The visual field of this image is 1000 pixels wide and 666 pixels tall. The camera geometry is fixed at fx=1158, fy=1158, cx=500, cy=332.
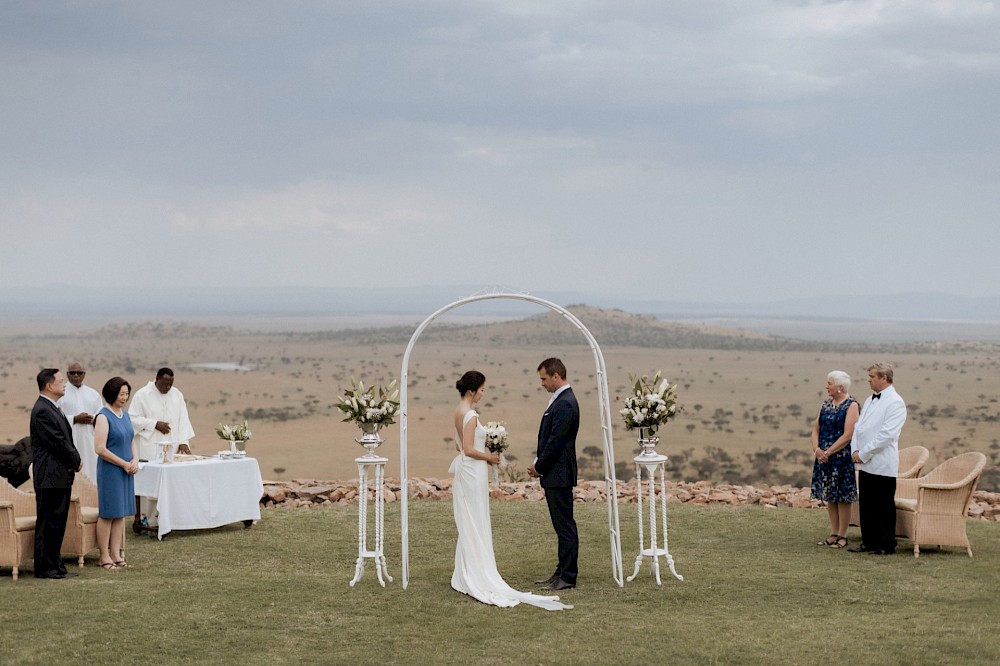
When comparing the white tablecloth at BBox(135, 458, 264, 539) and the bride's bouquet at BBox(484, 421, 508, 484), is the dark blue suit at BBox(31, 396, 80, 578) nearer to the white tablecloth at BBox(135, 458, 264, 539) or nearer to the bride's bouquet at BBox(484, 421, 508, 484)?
the white tablecloth at BBox(135, 458, 264, 539)

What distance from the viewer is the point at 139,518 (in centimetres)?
1416

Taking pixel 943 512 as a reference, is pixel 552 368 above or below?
above

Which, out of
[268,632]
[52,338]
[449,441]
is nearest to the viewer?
[268,632]

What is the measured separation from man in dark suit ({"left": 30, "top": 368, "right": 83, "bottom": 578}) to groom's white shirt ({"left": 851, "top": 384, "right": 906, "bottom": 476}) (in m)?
7.87

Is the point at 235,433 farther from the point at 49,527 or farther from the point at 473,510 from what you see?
the point at 473,510

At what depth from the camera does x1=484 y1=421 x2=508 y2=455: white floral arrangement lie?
412 inches

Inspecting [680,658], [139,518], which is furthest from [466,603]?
[139,518]

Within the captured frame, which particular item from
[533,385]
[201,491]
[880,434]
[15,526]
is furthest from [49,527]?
[533,385]

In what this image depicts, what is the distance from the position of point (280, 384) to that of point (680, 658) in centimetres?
5911

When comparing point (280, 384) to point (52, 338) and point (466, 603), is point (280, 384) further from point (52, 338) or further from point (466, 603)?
point (52, 338)

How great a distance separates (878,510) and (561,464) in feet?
13.0

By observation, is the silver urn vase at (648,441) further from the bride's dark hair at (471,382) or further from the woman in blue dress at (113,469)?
the woman in blue dress at (113,469)

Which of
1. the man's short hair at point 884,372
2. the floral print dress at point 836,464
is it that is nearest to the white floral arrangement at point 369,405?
the floral print dress at point 836,464

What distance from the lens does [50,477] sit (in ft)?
36.5
